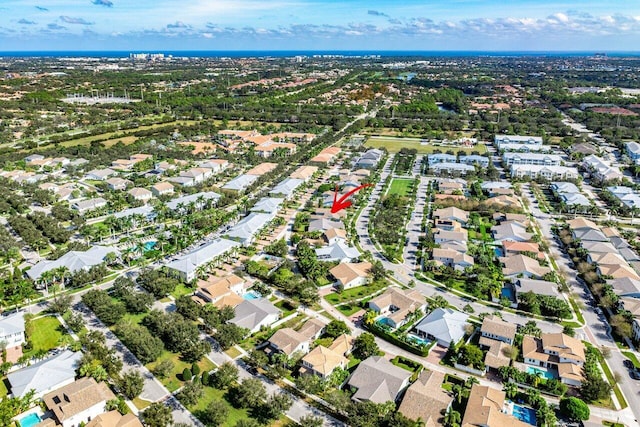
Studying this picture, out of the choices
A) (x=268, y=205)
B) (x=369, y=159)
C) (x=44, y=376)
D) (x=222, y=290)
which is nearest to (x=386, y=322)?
(x=222, y=290)

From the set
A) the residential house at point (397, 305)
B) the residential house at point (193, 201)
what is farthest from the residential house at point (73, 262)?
the residential house at point (397, 305)

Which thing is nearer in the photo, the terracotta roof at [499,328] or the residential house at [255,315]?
the terracotta roof at [499,328]

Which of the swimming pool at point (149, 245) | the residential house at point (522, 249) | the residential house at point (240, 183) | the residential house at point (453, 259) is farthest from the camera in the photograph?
the residential house at point (240, 183)

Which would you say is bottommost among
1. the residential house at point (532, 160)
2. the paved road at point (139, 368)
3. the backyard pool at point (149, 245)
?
the paved road at point (139, 368)

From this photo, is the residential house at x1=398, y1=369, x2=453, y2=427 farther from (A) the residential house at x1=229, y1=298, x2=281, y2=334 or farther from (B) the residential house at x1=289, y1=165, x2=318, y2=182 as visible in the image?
(B) the residential house at x1=289, y1=165, x2=318, y2=182

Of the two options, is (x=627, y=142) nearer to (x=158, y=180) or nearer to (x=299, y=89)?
(x=158, y=180)

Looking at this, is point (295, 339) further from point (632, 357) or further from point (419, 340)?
point (632, 357)

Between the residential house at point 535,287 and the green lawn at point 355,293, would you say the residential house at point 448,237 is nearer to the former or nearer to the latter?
the residential house at point 535,287
